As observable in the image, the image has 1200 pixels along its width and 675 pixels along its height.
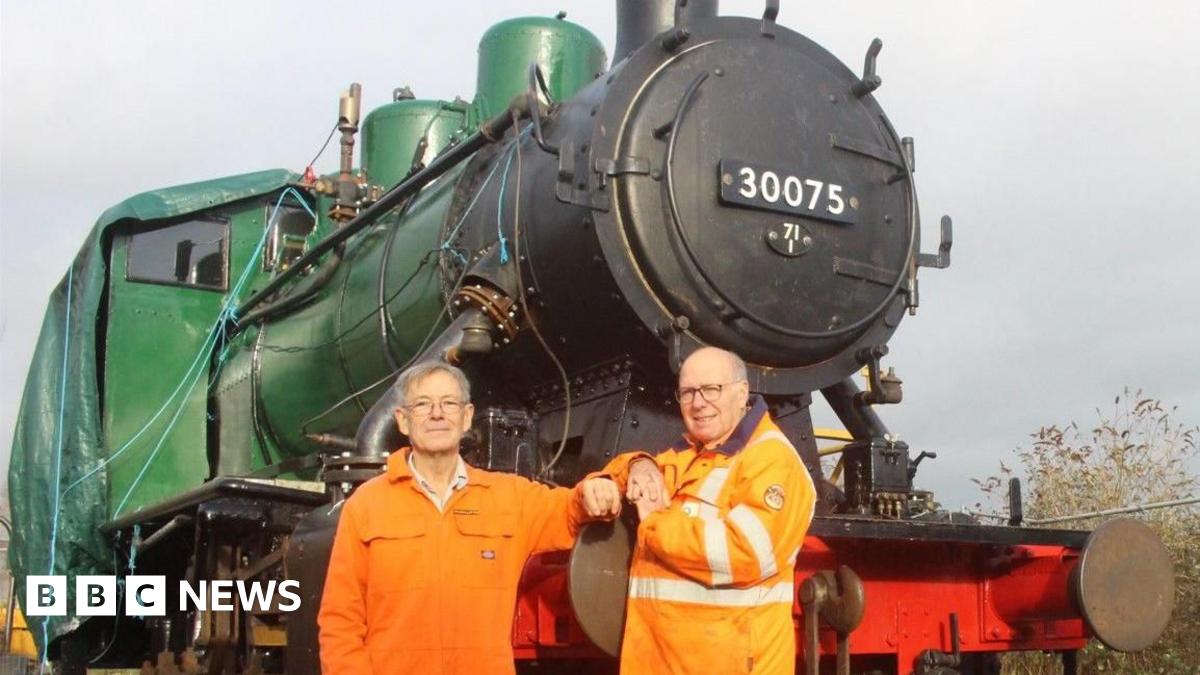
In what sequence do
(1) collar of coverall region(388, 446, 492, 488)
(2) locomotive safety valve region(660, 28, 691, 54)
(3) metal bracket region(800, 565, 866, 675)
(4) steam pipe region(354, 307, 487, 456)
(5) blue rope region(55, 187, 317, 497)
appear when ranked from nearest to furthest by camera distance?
(1) collar of coverall region(388, 446, 492, 488) < (3) metal bracket region(800, 565, 866, 675) < (4) steam pipe region(354, 307, 487, 456) < (2) locomotive safety valve region(660, 28, 691, 54) < (5) blue rope region(55, 187, 317, 497)

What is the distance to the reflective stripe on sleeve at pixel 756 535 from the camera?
8.71 ft

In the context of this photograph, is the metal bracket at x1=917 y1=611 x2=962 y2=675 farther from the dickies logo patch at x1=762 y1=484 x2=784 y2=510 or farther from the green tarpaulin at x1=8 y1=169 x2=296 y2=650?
the green tarpaulin at x1=8 y1=169 x2=296 y2=650

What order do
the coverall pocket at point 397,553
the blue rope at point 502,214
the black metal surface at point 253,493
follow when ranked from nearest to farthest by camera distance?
the coverall pocket at point 397,553 → the blue rope at point 502,214 → the black metal surface at point 253,493

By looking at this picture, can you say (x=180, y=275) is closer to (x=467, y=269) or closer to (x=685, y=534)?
(x=467, y=269)

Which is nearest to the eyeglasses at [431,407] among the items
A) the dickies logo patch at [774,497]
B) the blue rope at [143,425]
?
the dickies logo patch at [774,497]

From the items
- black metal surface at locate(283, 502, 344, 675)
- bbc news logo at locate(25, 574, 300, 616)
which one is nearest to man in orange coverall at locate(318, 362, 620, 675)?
black metal surface at locate(283, 502, 344, 675)

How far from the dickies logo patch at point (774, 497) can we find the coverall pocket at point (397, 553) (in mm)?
765

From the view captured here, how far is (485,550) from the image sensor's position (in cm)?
284

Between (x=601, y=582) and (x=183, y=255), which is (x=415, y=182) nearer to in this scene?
(x=601, y=582)

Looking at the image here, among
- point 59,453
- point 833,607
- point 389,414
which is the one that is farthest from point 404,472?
point 59,453

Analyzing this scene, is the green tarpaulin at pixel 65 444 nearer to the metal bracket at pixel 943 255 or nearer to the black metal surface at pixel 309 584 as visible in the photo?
the black metal surface at pixel 309 584

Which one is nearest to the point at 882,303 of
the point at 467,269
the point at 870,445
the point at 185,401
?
the point at 870,445

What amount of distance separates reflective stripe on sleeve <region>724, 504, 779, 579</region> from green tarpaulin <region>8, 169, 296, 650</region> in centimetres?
443

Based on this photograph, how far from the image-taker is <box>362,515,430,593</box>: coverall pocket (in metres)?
2.76
